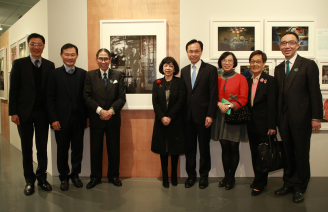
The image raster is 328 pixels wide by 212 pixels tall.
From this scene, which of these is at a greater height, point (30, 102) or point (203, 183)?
point (30, 102)

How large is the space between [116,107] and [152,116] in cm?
75

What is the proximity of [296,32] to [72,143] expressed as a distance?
12.5 feet

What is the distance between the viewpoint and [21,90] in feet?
9.09

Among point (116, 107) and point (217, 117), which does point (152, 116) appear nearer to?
point (116, 107)

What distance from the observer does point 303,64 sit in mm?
2625

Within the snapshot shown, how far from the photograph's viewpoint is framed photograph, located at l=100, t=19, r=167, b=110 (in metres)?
3.39

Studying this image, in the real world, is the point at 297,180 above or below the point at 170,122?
below

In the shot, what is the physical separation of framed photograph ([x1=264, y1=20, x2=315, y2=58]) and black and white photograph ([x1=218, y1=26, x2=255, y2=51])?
236mm

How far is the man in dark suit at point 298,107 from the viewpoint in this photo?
2568 mm

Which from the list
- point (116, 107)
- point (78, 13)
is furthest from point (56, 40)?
point (116, 107)

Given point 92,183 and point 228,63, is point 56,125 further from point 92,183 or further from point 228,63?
point 228,63

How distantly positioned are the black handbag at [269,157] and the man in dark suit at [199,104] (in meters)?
0.68

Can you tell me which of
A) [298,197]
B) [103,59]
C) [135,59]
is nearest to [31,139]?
[103,59]

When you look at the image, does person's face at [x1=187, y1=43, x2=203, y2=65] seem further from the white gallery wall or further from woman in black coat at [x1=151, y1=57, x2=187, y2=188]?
the white gallery wall
